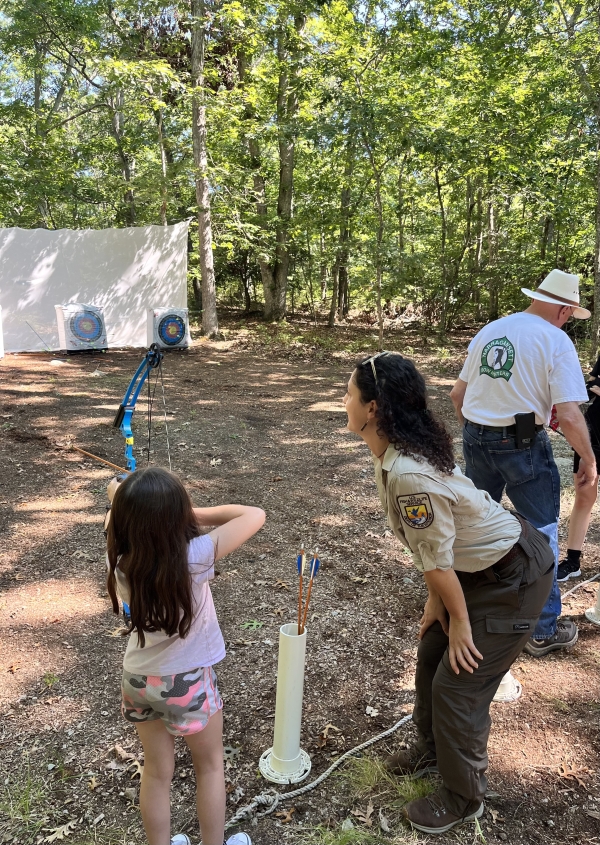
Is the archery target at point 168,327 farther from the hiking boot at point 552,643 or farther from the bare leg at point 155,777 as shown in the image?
the bare leg at point 155,777

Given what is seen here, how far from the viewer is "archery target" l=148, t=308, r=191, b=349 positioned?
11305 mm

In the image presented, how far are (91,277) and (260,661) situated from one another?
34.8ft

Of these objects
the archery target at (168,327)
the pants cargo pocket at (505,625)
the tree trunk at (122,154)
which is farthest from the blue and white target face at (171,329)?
the pants cargo pocket at (505,625)

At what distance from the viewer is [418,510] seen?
5.01 ft

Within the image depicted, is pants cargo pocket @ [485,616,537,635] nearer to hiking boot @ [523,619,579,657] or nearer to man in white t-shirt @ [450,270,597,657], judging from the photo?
man in white t-shirt @ [450,270,597,657]

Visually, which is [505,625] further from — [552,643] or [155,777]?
[552,643]

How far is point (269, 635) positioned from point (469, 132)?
32.4 ft

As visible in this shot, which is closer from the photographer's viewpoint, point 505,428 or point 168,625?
point 168,625

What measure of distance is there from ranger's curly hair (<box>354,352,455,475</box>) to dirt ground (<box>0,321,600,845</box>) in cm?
122

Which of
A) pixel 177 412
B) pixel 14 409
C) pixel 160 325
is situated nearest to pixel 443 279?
pixel 160 325

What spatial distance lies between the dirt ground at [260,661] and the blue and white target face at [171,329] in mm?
5527

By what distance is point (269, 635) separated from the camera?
9.57 feet

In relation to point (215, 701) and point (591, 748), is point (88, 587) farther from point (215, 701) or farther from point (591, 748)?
point (591, 748)

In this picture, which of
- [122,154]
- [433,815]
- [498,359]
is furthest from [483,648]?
[122,154]
